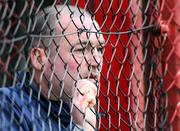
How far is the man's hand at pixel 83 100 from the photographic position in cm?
250

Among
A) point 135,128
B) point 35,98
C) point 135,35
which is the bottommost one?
point 135,128

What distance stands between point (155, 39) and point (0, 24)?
0.79 meters

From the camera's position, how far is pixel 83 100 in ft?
8.36

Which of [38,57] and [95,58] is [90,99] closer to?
[95,58]

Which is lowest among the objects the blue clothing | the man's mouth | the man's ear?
the blue clothing

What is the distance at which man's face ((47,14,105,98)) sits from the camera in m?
2.53

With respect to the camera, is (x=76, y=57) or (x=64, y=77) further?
(x=76, y=57)

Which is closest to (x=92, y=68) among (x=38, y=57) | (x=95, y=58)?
(x=95, y=58)

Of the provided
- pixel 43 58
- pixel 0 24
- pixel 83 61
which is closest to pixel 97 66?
pixel 83 61

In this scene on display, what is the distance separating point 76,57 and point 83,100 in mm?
193

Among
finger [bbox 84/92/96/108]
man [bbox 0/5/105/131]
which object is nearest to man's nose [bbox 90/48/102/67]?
man [bbox 0/5/105/131]

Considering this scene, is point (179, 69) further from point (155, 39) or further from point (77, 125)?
point (77, 125)

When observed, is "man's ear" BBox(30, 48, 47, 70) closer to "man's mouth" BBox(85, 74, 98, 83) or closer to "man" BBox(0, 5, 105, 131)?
"man" BBox(0, 5, 105, 131)

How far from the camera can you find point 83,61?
2.55m
